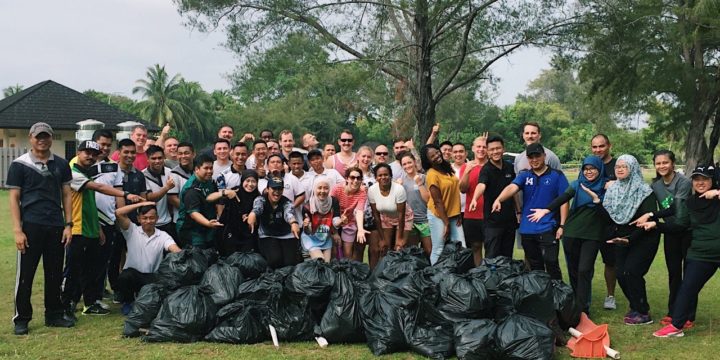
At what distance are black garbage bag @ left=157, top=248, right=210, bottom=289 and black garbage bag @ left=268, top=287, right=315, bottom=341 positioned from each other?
84 cm

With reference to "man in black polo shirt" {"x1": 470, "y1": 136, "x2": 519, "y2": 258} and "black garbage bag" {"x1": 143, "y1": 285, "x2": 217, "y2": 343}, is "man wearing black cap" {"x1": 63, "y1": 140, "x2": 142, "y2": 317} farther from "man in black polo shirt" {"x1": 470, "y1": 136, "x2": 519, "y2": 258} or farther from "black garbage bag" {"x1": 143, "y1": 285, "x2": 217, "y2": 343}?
"man in black polo shirt" {"x1": 470, "y1": 136, "x2": 519, "y2": 258}

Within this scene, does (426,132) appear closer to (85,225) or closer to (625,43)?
→ (625,43)

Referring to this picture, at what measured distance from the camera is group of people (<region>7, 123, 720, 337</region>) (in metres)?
5.65

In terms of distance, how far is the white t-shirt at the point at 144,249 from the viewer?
6344 millimetres

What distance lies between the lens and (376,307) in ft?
17.0

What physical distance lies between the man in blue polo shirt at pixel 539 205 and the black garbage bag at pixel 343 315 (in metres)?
1.65

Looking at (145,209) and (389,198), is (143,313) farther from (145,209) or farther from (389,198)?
(389,198)

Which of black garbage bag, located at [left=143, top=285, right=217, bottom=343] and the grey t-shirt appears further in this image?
the grey t-shirt

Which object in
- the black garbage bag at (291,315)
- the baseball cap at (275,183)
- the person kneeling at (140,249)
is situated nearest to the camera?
the black garbage bag at (291,315)

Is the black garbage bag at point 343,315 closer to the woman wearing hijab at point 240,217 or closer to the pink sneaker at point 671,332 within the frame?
the woman wearing hijab at point 240,217

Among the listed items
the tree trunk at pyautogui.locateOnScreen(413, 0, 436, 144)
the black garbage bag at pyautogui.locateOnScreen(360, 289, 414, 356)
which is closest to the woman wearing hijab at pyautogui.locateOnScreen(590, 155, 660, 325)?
the black garbage bag at pyautogui.locateOnScreen(360, 289, 414, 356)

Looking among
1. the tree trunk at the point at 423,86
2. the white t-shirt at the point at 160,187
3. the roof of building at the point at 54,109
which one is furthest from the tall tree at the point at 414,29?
the roof of building at the point at 54,109

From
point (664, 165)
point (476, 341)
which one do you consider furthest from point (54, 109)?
point (476, 341)

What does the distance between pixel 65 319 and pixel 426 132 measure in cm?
961
